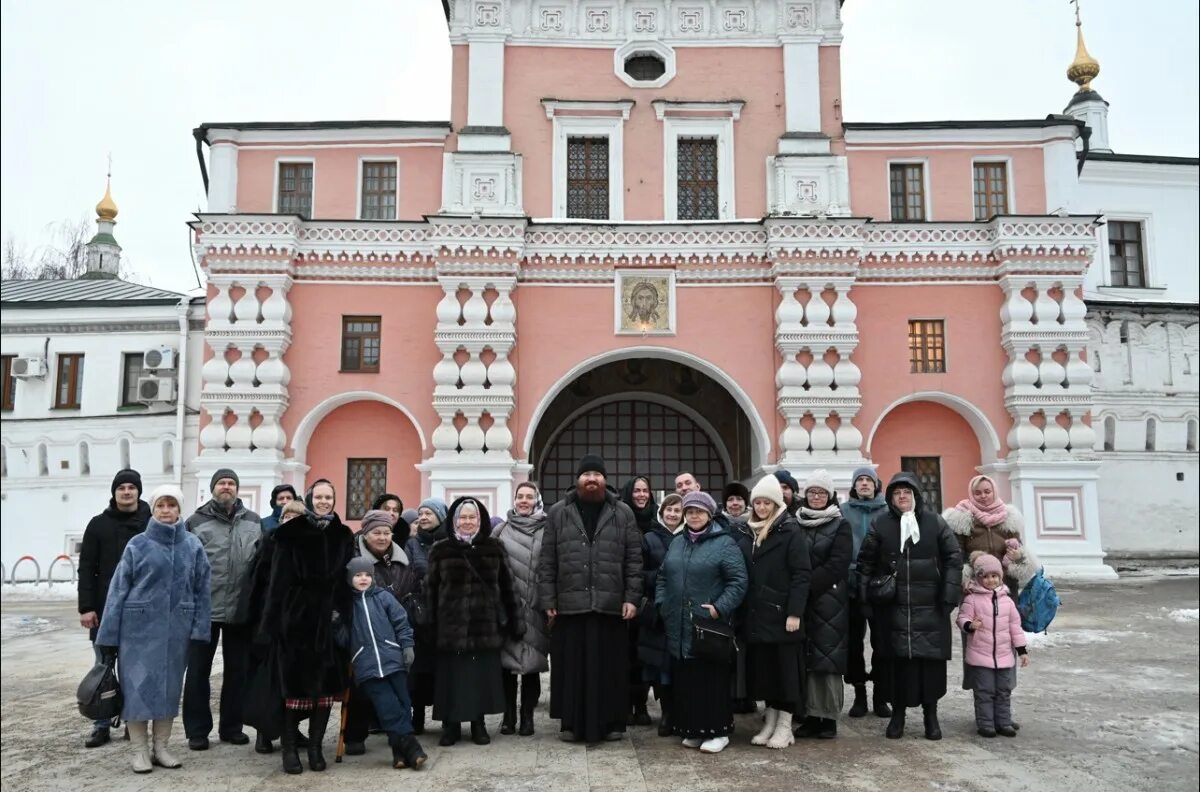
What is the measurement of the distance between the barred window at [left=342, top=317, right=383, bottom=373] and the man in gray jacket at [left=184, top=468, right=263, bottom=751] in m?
10.5

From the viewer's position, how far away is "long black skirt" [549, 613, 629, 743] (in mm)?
6340

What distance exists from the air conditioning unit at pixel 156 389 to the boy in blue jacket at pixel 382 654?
1479 centimetres

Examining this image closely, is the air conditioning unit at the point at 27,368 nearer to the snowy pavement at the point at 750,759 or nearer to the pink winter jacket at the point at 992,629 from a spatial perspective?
the snowy pavement at the point at 750,759

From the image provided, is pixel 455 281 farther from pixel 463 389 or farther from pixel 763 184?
pixel 763 184

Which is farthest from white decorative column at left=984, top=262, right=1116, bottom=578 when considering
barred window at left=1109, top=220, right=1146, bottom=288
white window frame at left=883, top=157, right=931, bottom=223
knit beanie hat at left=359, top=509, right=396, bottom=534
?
knit beanie hat at left=359, top=509, right=396, bottom=534

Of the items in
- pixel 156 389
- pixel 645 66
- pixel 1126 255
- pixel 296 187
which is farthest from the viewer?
pixel 1126 255

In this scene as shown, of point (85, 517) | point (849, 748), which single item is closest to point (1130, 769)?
point (849, 748)

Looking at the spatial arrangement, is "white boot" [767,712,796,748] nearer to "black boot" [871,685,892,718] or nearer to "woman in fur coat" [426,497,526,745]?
"black boot" [871,685,892,718]

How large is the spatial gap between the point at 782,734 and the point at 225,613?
3.74 m

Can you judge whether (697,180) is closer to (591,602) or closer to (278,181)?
(278,181)

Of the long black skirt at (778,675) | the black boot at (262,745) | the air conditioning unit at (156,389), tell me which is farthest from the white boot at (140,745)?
the air conditioning unit at (156,389)

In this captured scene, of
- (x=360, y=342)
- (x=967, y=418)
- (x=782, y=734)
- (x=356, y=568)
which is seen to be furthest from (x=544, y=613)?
(x=967, y=418)

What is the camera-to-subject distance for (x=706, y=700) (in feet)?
20.2

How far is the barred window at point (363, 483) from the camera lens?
56.4 ft
